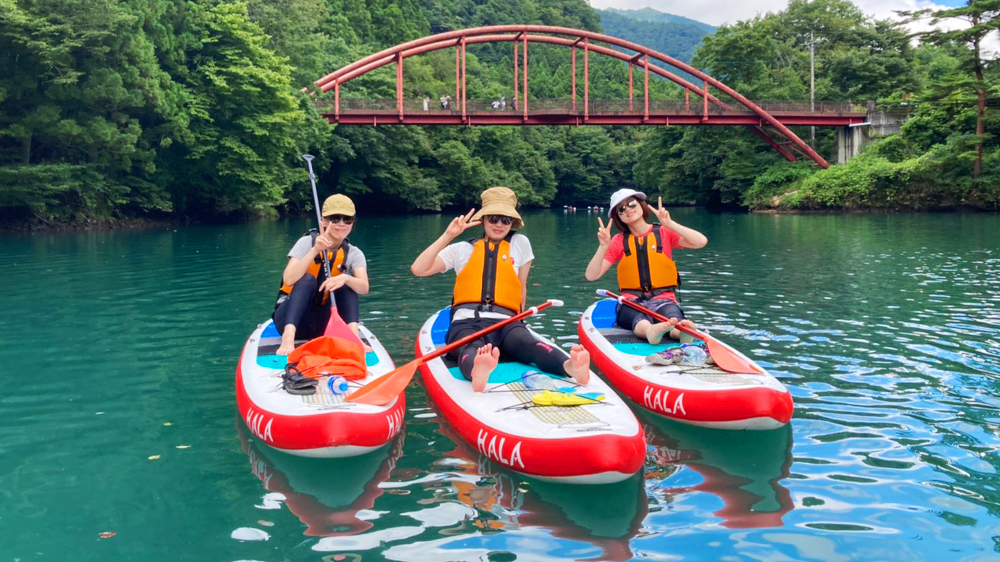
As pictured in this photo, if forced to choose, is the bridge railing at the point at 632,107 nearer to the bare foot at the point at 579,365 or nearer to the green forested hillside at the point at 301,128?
the green forested hillside at the point at 301,128

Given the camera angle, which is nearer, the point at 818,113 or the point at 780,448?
the point at 780,448

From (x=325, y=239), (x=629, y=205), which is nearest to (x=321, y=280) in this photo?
(x=325, y=239)

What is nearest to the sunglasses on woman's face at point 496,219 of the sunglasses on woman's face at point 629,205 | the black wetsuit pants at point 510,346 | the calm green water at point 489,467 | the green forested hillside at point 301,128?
the black wetsuit pants at point 510,346

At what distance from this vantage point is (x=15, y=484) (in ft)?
16.7

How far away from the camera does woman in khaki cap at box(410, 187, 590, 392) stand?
6406 mm

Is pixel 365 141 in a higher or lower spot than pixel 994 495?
higher

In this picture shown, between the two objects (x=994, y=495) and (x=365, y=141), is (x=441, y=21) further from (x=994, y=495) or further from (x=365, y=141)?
(x=994, y=495)

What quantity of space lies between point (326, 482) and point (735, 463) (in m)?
2.62

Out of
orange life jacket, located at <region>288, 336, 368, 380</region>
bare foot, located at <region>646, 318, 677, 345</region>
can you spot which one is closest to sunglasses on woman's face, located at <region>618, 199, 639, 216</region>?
bare foot, located at <region>646, 318, 677, 345</region>

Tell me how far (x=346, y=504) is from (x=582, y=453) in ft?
4.57

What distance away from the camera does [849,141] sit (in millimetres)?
47938

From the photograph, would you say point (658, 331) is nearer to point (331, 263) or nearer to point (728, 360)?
point (728, 360)

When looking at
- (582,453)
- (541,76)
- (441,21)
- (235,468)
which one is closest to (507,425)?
(582,453)

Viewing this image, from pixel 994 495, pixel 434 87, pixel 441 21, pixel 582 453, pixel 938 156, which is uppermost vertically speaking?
pixel 441 21
